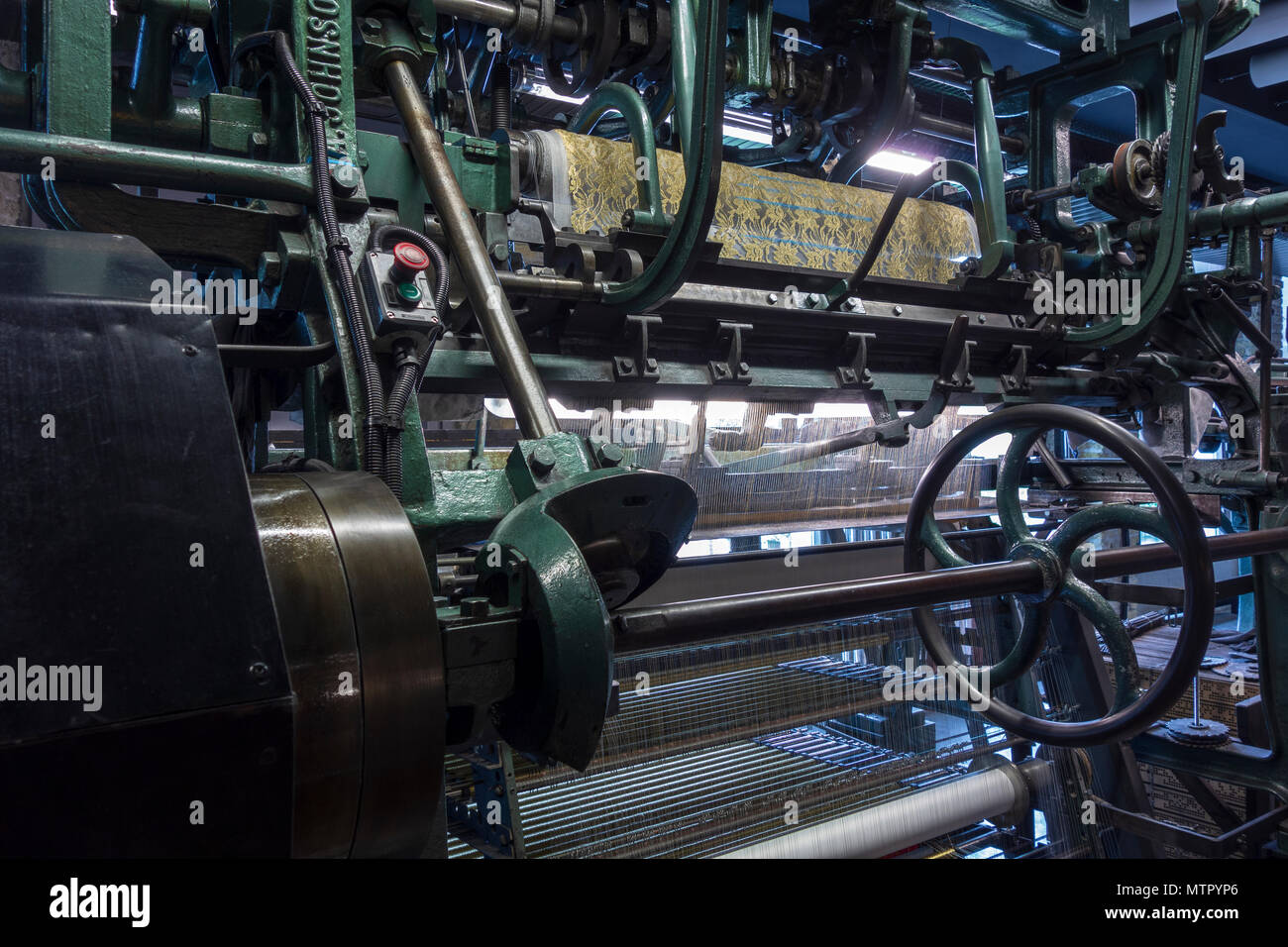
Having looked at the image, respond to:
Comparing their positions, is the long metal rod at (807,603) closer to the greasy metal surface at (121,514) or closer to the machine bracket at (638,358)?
the greasy metal surface at (121,514)

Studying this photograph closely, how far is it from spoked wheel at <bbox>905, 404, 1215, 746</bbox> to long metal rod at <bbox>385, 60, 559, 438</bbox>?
0.92 meters

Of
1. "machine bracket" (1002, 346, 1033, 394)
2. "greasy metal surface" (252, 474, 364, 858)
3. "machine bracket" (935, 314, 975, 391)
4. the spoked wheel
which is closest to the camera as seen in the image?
"greasy metal surface" (252, 474, 364, 858)

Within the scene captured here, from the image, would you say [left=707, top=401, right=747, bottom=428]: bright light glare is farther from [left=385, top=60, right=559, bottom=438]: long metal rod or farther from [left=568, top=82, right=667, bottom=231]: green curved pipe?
[left=385, top=60, right=559, bottom=438]: long metal rod

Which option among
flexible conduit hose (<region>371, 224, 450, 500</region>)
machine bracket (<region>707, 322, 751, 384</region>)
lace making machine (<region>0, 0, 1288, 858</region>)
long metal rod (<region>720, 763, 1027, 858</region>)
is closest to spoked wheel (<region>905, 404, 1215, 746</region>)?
lace making machine (<region>0, 0, 1288, 858</region>)

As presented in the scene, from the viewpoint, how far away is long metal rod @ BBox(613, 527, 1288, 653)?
1228mm

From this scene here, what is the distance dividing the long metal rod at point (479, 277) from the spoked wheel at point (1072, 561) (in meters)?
0.92

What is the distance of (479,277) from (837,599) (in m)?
0.78

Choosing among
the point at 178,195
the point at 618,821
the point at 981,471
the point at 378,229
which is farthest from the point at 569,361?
the point at 178,195

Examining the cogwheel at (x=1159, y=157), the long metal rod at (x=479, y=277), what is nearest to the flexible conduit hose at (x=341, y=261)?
the long metal rod at (x=479, y=277)

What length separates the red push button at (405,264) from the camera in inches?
53.3

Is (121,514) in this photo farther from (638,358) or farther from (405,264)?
(638,358)

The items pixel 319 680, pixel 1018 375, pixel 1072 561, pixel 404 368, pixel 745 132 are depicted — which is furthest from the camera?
pixel 745 132

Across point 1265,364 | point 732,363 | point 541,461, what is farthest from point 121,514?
point 1265,364

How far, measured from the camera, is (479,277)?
4.75ft
